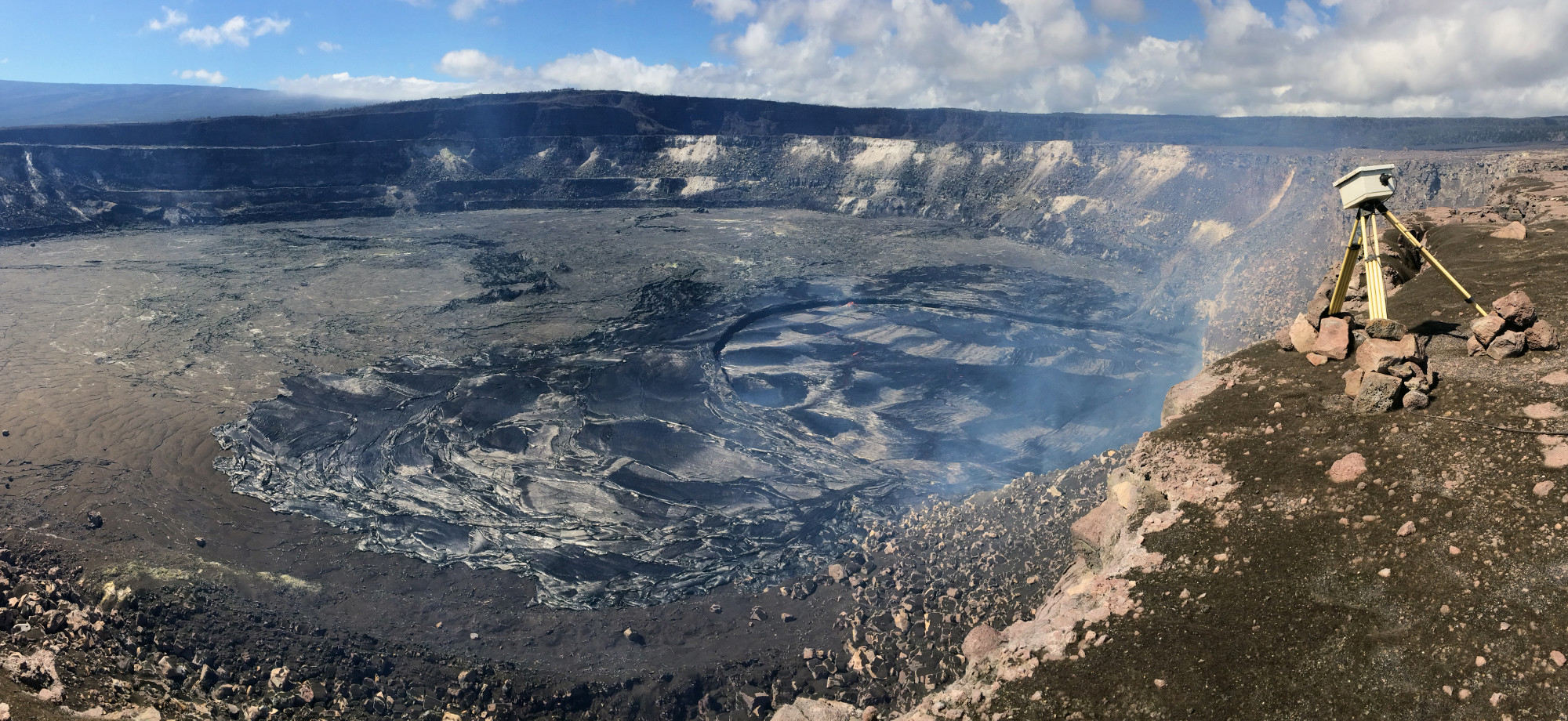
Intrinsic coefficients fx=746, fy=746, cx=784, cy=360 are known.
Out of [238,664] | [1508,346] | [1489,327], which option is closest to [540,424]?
[238,664]

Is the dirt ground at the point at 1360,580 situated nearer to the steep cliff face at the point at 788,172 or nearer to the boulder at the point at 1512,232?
the boulder at the point at 1512,232

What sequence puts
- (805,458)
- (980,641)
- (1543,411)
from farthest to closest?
(805,458) < (980,641) < (1543,411)

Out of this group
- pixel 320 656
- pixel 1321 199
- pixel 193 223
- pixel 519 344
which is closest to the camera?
pixel 320 656

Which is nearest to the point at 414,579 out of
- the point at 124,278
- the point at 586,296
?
the point at 586,296

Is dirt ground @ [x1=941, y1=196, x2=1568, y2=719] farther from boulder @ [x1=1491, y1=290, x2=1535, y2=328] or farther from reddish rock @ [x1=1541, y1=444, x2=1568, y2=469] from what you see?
boulder @ [x1=1491, y1=290, x2=1535, y2=328]

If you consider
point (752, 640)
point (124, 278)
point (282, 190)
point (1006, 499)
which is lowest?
point (752, 640)

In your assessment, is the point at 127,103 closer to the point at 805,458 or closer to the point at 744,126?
the point at 744,126

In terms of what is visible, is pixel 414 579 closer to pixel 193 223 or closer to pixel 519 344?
pixel 519 344
